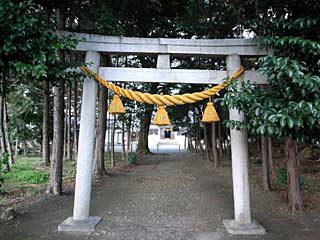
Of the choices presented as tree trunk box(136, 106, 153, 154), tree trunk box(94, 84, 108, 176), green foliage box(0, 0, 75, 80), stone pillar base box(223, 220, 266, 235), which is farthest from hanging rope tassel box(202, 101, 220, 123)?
→ tree trunk box(136, 106, 153, 154)

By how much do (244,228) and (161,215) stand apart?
62.9 inches

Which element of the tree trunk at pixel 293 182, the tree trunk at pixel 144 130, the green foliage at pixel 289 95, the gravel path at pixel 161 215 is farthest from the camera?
the tree trunk at pixel 144 130

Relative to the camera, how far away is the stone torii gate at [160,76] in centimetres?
473

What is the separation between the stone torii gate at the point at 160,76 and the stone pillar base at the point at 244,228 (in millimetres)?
40

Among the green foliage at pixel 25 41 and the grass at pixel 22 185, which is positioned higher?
the green foliage at pixel 25 41

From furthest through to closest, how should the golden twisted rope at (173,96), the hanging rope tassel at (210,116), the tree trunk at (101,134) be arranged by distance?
the tree trunk at (101,134) → the hanging rope tassel at (210,116) → the golden twisted rope at (173,96)

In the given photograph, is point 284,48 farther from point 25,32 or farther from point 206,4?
point 206,4

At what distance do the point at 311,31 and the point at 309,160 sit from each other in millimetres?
11193

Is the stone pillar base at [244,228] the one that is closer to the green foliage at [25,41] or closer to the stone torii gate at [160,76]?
the stone torii gate at [160,76]

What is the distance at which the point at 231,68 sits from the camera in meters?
4.90

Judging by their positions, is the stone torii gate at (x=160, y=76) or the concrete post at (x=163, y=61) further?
the concrete post at (x=163, y=61)

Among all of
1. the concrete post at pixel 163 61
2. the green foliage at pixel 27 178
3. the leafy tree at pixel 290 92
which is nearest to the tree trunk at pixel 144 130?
the green foliage at pixel 27 178

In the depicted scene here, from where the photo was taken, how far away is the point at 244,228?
179 inches

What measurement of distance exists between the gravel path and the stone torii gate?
39 centimetres
